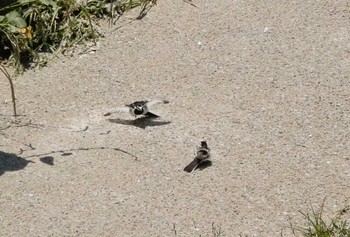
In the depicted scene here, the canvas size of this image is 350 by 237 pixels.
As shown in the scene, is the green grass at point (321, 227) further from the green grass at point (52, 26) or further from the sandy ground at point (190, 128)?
the green grass at point (52, 26)

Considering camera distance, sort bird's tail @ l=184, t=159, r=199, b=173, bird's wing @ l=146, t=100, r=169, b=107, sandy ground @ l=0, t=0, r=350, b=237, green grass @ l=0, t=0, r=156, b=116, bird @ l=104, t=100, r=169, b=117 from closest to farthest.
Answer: sandy ground @ l=0, t=0, r=350, b=237
bird's tail @ l=184, t=159, r=199, b=173
bird @ l=104, t=100, r=169, b=117
bird's wing @ l=146, t=100, r=169, b=107
green grass @ l=0, t=0, r=156, b=116

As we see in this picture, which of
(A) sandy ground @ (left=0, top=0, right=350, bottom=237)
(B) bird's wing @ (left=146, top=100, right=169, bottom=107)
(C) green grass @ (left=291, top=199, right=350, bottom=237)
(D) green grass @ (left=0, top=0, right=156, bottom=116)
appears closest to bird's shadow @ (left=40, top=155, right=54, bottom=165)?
(A) sandy ground @ (left=0, top=0, right=350, bottom=237)

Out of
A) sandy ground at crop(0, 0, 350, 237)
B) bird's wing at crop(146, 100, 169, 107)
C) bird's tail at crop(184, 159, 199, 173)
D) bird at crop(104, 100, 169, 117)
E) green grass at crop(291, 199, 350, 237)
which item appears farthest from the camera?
bird's wing at crop(146, 100, 169, 107)

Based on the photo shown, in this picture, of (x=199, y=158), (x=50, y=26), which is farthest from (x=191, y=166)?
(x=50, y=26)

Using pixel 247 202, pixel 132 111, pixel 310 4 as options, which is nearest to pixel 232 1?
pixel 310 4

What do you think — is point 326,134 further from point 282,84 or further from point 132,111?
point 132,111

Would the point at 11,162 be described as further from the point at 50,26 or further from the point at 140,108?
the point at 50,26

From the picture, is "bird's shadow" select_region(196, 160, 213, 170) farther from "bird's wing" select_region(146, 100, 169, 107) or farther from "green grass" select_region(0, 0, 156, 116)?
"green grass" select_region(0, 0, 156, 116)

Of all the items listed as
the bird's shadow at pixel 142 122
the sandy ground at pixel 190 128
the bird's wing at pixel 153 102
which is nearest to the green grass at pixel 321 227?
the sandy ground at pixel 190 128
